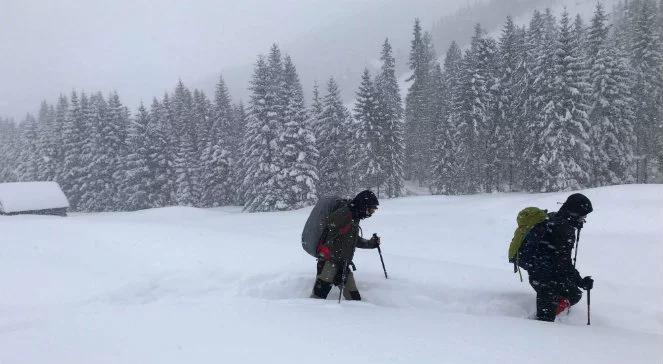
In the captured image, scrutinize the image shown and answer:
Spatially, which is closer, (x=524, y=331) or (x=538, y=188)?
(x=524, y=331)

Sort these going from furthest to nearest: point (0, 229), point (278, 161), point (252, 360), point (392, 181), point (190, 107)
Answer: point (190, 107) → point (392, 181) → point (278, 161) → point (0, 229) → point (252, 360)

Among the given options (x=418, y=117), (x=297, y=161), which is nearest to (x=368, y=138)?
(x=297, y=161)

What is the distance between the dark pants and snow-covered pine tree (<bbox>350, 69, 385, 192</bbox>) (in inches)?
1509

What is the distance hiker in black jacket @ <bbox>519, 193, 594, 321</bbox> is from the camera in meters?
5.41

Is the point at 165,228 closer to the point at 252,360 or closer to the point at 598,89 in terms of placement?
the point at 252,360

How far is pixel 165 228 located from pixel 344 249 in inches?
274

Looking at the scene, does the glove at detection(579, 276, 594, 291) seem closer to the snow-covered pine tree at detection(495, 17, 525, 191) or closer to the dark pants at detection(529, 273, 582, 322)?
the dark pants at detection(529, 273, 582, 322)

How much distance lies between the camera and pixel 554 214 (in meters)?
5.75

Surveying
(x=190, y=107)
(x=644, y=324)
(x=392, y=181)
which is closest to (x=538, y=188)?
(x=392, y=181)

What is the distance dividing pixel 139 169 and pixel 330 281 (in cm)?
4764

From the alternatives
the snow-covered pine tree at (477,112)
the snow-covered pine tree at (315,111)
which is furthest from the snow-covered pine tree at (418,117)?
the snow-covered pine tree at (315,111)

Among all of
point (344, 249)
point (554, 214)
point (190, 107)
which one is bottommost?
point (344, 249)

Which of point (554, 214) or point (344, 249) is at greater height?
point (554, 214)

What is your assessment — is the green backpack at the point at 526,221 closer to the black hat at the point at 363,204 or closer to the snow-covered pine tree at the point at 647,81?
the black hat at the point at 363,204
